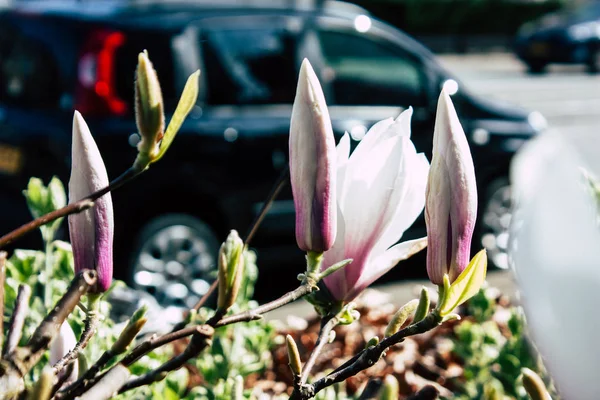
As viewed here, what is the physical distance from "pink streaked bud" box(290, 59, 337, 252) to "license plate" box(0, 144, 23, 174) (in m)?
4.13

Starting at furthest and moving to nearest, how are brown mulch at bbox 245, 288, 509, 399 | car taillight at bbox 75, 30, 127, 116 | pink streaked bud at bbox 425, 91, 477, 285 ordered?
car taillight at bbox 75, 30, 127, 116
brown mulch at bbox 245, 288, 509, 399
pink streaked bud at bbox 425, 91, 477, 285

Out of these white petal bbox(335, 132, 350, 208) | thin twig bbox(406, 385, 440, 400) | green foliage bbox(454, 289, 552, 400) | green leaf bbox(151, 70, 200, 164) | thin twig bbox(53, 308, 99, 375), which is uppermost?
green leaf bbox(151, 70, 200, 164)

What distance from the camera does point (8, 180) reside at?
16.2 ft

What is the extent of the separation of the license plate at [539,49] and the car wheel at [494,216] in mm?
16214

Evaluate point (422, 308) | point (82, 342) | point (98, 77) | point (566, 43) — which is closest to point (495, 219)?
point (98, 77)

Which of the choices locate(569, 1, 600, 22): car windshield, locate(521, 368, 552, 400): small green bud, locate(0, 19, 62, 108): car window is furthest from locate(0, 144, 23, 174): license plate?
locate(569, 1, 600, 22): car windshield

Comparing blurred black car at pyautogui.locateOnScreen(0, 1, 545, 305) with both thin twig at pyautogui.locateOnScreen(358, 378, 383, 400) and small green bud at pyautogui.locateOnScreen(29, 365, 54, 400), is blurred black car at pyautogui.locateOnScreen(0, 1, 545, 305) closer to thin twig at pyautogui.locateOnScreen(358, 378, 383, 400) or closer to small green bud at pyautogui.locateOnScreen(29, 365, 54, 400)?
thin twig at pyautogui.locateOnScreen(358, 378, 383, 400)

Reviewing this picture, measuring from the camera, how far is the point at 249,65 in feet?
17.5

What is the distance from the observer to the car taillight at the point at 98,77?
189 inches

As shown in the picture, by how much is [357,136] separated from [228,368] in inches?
140

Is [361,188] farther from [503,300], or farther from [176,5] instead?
[176,5]

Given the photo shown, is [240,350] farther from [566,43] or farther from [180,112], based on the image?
[566,43]

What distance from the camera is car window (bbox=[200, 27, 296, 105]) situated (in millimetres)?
5156

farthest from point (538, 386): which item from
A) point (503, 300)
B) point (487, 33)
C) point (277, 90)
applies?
point (487, 33)
